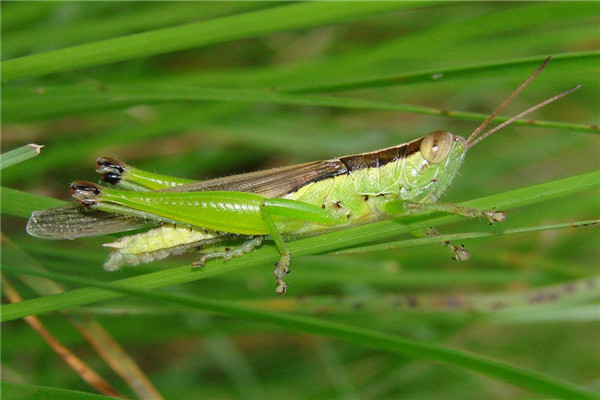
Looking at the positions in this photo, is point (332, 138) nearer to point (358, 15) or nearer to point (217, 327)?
point (217, 327)

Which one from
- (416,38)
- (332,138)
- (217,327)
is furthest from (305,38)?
(217,327)

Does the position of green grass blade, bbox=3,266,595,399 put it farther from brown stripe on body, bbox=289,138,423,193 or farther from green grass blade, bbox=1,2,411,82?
brown stripe on body, bbox=289,138,423,193

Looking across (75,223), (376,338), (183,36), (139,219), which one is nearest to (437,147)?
(376,338)

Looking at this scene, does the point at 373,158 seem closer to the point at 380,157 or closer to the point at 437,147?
the point at 380,157

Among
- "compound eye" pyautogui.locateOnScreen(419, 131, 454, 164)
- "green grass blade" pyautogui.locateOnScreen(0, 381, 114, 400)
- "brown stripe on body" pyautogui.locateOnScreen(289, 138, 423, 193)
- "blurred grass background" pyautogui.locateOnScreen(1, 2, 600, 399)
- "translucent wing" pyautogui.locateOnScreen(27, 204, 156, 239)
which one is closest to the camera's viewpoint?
"green grass blade" pyautogui.locateOnScreen(0, 381, 114, 400)

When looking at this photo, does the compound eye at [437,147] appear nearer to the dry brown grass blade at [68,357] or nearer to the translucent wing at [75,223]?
the translucent wing at [75,223]

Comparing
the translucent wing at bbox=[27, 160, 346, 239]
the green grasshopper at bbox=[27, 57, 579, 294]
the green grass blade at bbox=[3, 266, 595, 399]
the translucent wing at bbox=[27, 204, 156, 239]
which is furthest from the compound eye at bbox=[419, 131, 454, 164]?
the translucent wing at bbox=[27, 204, 156, 239]

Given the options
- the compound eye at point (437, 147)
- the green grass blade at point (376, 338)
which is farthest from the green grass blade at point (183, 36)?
the green grass blade at point (376, 338)
